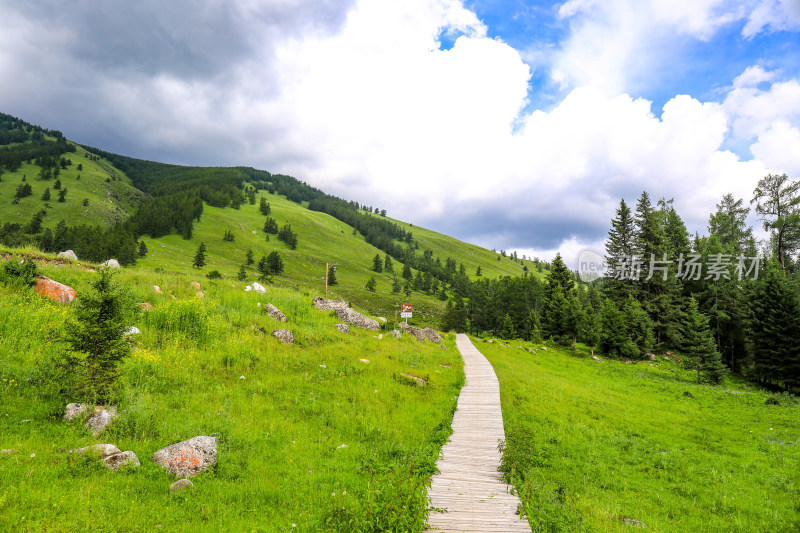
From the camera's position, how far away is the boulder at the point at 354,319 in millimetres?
27236

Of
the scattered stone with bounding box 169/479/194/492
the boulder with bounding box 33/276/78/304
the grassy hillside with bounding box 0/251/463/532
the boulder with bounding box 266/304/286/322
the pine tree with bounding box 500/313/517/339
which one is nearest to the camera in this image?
the grassy hillside with bounding box 0/251/463/532

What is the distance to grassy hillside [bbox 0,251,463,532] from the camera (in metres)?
5.86

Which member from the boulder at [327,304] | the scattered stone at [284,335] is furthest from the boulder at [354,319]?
the scattered stone at [284,335]

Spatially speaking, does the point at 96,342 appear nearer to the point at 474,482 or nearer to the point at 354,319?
the point at 474,482

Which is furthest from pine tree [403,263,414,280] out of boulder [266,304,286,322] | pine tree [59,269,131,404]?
pine tree [59,269,131,404]

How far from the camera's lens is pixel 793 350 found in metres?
35.0

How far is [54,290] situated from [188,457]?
1401 cm

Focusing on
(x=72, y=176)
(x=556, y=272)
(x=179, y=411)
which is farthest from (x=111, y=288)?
(x=72, y=176)

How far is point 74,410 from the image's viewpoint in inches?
327

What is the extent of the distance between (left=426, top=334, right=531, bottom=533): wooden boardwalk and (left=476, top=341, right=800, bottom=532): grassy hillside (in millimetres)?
478

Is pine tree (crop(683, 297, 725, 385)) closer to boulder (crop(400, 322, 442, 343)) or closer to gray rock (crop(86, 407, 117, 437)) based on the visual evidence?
boulder (crop(400, 322, 442, 343))

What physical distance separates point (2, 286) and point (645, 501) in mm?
25472

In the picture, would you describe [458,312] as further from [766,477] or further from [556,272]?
[766,477]

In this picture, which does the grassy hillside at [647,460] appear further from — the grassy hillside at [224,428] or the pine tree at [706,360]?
the pine tree at [706,360]
